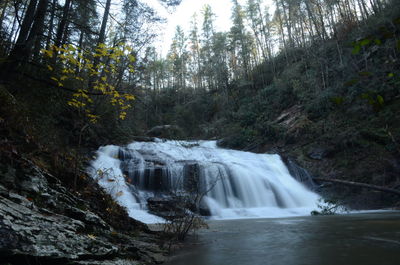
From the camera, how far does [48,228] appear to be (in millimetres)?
2059

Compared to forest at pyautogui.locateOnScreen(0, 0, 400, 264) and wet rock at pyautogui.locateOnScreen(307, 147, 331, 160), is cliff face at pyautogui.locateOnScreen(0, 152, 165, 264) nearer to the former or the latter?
forest at pyautogui.locateOnScreen(0, 0, 400, 264)

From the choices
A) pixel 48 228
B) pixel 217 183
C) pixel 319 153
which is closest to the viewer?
pixel 48 228

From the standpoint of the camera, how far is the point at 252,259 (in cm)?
279

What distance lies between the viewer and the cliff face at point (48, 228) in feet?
5.74

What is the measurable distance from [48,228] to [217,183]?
884cm

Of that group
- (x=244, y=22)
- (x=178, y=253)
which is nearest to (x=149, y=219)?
(x=178, y=253)

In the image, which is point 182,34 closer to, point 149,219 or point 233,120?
point 233,120

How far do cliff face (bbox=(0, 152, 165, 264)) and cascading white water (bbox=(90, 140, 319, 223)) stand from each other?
17.4 ft

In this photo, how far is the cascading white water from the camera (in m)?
9.00

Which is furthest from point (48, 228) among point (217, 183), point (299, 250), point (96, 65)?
point (217, 183)

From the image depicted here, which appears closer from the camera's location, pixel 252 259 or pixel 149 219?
pixel 252 259

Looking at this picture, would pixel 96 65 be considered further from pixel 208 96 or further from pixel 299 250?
pixel 208 96

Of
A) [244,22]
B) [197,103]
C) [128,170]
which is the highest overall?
[244,22]

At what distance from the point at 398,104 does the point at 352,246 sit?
11.9 m
